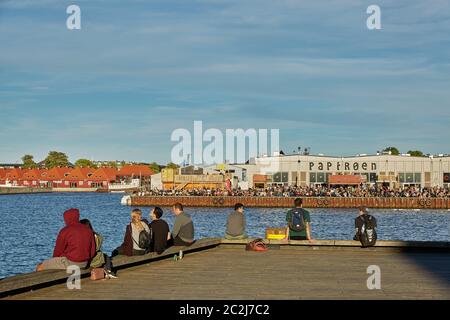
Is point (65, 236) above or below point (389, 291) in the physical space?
above

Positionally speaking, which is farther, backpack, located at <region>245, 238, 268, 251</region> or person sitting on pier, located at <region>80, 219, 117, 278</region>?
backpack, located at <region>245, 238, 268, 251</region>

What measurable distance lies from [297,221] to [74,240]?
962 centimetres

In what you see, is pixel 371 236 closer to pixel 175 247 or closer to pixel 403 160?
pixel 175 247

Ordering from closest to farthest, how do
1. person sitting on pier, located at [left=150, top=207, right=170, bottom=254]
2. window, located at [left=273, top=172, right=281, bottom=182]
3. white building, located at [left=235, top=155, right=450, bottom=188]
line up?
person sitting on pier, located at [left=150, top=207, right=170, bottom=254] → white building, located at [left=235, top=155, right=450, bottom=188] → window, located at [left=273, top=172, right=281, bottom=182]

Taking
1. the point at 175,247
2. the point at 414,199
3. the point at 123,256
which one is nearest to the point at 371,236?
the point at 175,247

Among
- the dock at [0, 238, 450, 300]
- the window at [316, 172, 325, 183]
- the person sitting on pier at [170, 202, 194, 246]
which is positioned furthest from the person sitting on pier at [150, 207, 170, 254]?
the window at [316, 172, 325, 183]

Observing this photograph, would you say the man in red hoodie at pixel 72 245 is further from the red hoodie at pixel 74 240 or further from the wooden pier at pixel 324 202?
the wooden pier at pixel 324 202

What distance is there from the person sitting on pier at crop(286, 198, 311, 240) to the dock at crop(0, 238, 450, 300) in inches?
14.6

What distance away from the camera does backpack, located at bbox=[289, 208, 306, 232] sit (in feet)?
73.7

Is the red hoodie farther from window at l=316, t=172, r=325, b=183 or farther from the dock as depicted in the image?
window at l=316, t=172, r=325, b=183

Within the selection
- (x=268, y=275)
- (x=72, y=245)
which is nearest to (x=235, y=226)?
(x=268, y=275)

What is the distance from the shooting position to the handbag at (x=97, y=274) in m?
14.7
